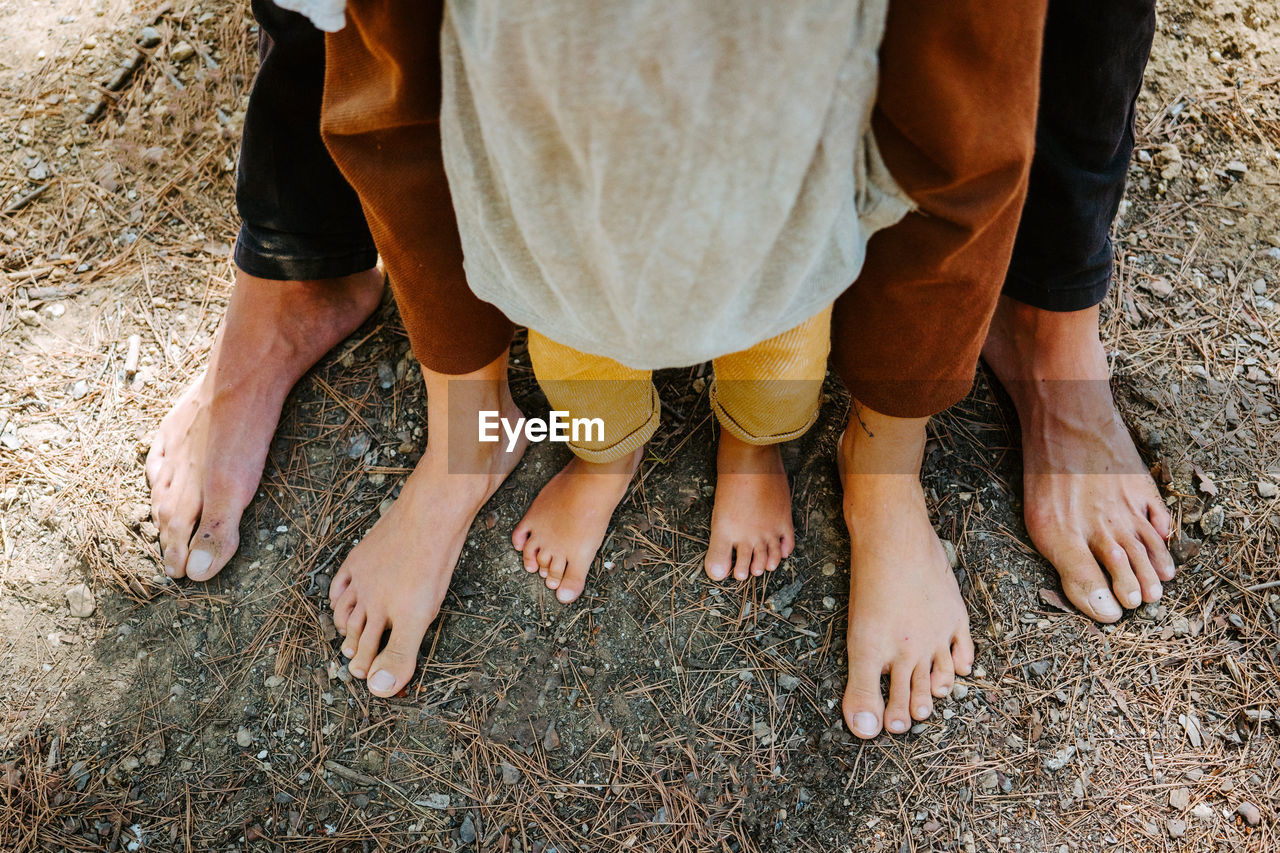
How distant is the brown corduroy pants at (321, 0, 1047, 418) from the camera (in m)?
0.64

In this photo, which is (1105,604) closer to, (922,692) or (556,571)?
(922,692)

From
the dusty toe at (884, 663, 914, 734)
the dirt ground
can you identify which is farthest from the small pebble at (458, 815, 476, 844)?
the dusty toe at (884, 663, 914, 734)

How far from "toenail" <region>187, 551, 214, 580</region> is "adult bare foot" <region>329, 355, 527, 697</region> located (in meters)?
0.24

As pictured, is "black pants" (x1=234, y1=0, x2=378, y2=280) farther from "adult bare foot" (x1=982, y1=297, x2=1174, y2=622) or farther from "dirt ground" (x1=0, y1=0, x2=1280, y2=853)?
"adult bare foot" (x1=982, y1=297, x2=1174, y2=622)

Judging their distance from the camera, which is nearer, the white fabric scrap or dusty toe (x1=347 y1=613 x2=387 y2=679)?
the white fabric scrap

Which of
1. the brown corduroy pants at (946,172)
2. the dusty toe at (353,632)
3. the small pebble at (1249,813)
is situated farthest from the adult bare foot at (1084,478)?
the dusty toe at (353,632)

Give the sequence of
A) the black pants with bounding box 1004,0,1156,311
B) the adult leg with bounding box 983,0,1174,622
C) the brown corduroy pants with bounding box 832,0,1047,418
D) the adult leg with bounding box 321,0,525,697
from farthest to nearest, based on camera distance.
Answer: the adult leg with bounding box 983,0,1174,622, the black pants with bounding box 1004,0,1156,311, the adult leg with bounding box 321,0,525,697, the brown corduroy pants with bounding box 832,0,1047,418

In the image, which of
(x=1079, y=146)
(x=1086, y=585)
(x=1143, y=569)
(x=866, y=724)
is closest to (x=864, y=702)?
(x=866, y=724)

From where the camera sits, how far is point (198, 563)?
4.96 ft

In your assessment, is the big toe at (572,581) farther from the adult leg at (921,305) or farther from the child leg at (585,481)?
the adult leg at (921,305)

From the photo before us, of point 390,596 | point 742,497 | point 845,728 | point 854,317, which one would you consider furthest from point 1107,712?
point 390,596

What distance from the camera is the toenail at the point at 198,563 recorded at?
1.51 metres

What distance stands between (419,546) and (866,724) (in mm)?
873

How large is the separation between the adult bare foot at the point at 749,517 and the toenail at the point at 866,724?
0.30m
